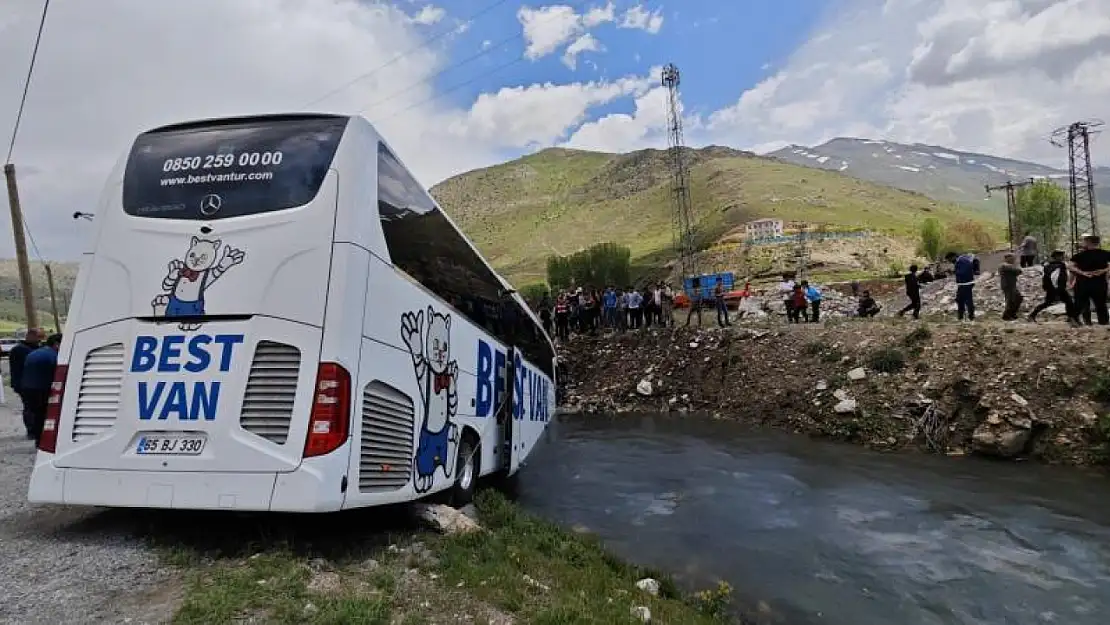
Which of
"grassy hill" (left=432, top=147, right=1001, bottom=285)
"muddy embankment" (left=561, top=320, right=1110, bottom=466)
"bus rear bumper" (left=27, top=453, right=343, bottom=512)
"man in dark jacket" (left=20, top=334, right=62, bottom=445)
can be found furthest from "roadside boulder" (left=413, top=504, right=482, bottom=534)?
"grassy hill" (left=432, top=147, right=1001, bottom=285)

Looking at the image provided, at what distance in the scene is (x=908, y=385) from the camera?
15516 millimetres

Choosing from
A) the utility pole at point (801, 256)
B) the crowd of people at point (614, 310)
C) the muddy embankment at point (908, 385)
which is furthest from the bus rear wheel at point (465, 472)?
the utility pole at point (801, 256)

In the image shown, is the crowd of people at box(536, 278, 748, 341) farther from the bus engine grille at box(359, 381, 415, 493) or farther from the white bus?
the white bus

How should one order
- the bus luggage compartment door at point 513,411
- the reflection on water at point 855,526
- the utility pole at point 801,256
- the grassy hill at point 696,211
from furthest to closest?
the grassy hill at point 696,211 < the utility pole at point 801,256 < the bus luggage compartment door at point 513,411 < the reflection on water at point 855,526

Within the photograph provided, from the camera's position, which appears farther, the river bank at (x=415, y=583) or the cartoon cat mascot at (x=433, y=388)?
the cartoon cat mascot at (x=433, y=388)

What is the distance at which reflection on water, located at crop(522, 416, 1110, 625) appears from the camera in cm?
732

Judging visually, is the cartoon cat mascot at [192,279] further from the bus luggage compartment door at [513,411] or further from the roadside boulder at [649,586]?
→ the bus luggage compartment door at [513,411]

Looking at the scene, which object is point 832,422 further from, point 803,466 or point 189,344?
point 189,344

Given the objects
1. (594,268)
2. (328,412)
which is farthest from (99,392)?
(594,268)

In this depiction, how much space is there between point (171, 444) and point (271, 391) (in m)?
0.90

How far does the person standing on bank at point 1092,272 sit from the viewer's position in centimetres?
1308

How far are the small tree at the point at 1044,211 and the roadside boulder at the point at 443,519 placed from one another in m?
101

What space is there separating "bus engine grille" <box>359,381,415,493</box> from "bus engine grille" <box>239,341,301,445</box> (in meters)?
0.60

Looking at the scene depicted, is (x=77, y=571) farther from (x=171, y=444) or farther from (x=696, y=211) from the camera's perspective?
(x=696, y=211)
